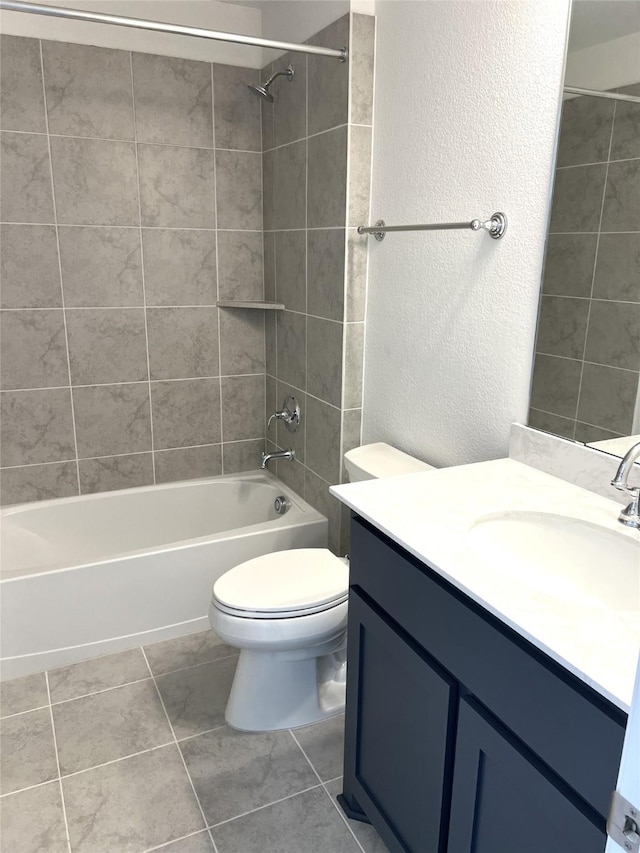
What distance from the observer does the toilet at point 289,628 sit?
5.89 ft

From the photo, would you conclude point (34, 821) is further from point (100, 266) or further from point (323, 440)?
point (100, 266)

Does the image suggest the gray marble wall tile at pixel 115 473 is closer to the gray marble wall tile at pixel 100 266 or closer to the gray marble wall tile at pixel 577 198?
the gray marble wall tile at pixel 100 266

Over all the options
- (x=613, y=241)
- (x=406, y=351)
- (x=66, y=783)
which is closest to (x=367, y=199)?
(x=406, y=351)

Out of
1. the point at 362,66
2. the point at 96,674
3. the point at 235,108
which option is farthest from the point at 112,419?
the point at 362,66

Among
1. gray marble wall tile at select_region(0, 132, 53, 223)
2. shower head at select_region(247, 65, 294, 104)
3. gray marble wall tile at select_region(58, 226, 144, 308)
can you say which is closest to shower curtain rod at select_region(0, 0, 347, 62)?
shower head at select_region(247, 65, 294, 104)

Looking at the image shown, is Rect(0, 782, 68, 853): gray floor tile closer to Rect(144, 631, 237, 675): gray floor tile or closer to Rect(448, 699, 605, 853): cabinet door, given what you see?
Rect(144, 631, 237, 675): gray floor tile

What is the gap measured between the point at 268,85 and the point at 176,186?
1.83 ft

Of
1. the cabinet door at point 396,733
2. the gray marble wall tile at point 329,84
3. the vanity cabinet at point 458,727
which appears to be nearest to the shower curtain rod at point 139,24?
the gray marble wall tile at point 329,84

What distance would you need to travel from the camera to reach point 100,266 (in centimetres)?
268

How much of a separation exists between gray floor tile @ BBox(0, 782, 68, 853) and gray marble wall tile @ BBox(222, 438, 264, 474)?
5.37 feet

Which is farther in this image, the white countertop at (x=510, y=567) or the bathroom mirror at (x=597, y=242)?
the bathroom mirror at (x=597, y=242)

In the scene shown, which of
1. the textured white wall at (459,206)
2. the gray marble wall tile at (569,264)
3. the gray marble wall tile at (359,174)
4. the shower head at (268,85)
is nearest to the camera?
the gray marble wall tile at (569,264)

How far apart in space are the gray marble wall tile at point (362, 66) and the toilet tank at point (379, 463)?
110 cm

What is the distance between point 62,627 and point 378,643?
138 cm
